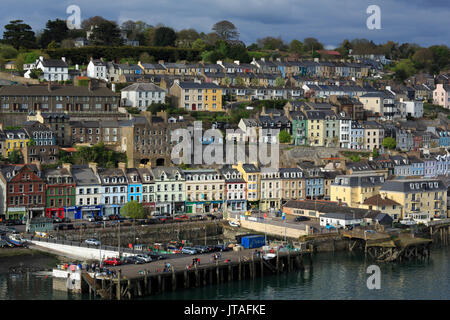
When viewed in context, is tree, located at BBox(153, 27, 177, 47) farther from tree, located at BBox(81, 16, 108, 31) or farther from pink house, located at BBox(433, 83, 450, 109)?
pink house, located at BBox(433, 83, 450, 109)

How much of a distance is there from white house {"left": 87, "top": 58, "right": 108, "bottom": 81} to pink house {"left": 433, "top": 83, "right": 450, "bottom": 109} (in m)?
50.2

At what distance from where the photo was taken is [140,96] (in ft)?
316

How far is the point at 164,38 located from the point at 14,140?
57.3 metres

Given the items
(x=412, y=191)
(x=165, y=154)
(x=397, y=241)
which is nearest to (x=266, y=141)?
(x=165, y=154)

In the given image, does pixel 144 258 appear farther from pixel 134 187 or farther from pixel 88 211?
pixel 134 187

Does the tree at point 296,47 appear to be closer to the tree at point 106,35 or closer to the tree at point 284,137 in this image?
the tree at point 106,35

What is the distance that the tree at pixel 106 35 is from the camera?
124m

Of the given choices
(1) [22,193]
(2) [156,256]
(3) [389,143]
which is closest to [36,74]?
(1) [22,193]

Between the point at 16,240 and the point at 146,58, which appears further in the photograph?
the point at 146,58

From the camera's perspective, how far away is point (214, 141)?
89000 mm

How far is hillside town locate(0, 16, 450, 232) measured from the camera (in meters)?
71.5

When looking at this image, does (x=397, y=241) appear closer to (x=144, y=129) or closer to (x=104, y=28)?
(x=144, y=129)

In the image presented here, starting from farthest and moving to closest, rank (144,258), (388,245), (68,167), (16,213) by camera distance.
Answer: (68,167) < (16,213) < (388,245) < (144,258)

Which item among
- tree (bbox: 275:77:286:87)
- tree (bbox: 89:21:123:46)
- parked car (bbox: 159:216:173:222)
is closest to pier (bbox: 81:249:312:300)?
parked car (bbox: 159:216:173:222)
